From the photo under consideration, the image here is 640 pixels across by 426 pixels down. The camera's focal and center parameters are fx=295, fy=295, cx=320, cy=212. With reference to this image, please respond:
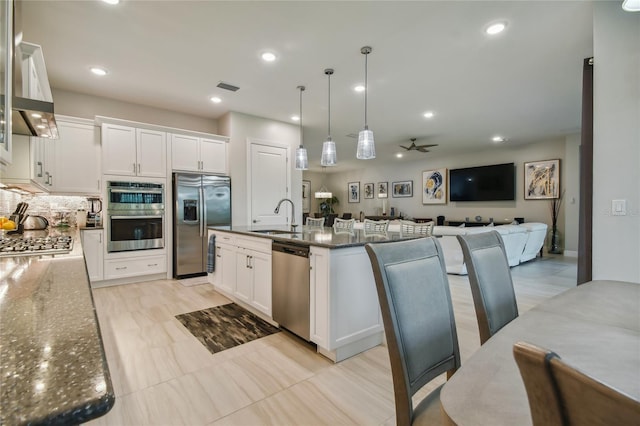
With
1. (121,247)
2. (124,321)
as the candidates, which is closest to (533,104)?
(124,321)

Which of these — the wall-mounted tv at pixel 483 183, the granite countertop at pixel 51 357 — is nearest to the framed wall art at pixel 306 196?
the wall-mounted tv at pixel 483 183

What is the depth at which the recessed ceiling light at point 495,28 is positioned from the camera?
2.68m

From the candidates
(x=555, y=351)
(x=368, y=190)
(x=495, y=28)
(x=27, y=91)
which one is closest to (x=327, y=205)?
(x=368, y=190)

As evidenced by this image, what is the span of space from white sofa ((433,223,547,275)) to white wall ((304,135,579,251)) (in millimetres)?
1230

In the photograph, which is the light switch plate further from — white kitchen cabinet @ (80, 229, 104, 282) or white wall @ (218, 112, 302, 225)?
white kitchen cabinet @ (80, 229, 104, 282)

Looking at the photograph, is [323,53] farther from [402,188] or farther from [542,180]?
[402,188]

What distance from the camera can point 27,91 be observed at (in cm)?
190

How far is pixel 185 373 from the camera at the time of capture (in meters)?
2.06

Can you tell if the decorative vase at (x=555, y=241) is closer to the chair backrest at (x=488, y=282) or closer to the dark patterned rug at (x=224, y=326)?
the chair backrest at (x=488, y=282)

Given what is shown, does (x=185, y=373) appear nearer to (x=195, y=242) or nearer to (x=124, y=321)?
(x=124, y=321)

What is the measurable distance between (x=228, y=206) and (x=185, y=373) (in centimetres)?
327

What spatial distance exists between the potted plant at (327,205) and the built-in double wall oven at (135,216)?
7.97 m

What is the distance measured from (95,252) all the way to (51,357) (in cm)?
442

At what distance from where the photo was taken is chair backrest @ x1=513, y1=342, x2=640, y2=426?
0.25 meters
